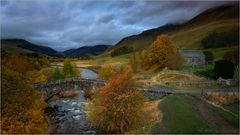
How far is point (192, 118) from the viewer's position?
199ft

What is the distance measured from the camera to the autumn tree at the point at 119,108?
59.8 metres

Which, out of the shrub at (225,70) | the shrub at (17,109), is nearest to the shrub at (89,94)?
the shrub at (225,70)

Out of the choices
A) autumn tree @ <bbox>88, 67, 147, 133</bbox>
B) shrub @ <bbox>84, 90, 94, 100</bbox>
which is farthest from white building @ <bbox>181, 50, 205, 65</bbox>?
autumn tree @ <bbox>88, 67, 147, 133</bbox>

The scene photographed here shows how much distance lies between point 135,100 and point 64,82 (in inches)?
1277

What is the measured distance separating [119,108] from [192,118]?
11.4 m

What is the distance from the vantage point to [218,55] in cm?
19225

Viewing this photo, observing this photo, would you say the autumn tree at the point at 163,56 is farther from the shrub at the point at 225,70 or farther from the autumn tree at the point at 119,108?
the autumn tree at the point at 119,108

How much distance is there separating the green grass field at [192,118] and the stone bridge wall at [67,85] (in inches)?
798

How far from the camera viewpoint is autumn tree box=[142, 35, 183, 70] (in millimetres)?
128500

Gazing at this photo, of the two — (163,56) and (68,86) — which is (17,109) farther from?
(163,56)

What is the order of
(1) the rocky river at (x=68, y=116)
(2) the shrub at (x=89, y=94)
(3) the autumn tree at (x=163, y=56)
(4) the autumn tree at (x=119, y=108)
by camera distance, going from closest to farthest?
(4) the autumn tree at (x=119, y=108)
(1) the rocky river at (x=68, y=116)
(2) the shrub at (x=89, y=94)
(3) the autumn tree at (x=163, y=56)

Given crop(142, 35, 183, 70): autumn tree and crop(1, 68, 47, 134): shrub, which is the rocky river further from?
crop(142, 35, 183, 70): autumn tree

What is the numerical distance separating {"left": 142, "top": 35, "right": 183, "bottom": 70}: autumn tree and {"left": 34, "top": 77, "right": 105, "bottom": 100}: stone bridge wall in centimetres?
4398

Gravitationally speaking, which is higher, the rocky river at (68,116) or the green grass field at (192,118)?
the green grass field at (192,118)
